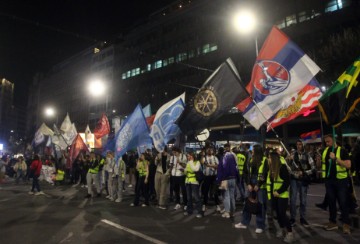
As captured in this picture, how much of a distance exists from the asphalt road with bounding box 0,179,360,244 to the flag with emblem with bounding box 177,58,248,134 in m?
2.76

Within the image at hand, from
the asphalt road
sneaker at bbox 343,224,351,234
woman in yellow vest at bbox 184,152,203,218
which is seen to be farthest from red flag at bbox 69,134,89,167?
sneaker at bbox 343,224,351,234

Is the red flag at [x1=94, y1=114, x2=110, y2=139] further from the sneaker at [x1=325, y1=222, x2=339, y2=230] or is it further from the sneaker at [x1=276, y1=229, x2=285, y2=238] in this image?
the sneaker at [x1=325, y1=222, x2=339, y2=230]

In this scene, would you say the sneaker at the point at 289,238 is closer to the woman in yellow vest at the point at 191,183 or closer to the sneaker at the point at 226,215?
the sneaker at the point at 226,215

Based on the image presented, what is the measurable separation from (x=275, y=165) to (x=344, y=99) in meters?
2.16

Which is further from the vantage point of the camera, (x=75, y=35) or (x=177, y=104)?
(x=75, y=35)

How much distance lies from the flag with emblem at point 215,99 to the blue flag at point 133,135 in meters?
2.33

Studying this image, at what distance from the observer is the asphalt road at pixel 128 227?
6578 mm

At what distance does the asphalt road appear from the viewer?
658 centimetres

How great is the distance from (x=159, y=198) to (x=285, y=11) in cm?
3050

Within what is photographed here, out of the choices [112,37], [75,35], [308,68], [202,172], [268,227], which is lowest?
[268,227]

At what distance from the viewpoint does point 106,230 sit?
24.3 feet

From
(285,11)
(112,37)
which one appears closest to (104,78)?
(112,37)

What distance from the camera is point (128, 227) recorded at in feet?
25.3

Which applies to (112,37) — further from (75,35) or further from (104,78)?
(75,35)
